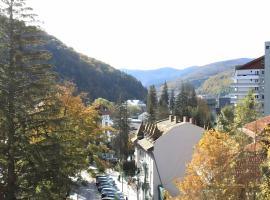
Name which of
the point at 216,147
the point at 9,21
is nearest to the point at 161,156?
the point at 216,147

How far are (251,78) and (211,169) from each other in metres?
108

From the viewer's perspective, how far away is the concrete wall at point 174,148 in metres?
46.5

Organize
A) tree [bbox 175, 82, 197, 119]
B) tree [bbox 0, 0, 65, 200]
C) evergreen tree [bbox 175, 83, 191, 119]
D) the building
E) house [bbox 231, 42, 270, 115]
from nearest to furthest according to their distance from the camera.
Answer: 1. tree [bbox 0, 0, 65, 200]
2. the building
3. evergreen tree [bbox 175, 83, 191, 119]
4. tree [bbox 175, 82, 197, 119]
5. house [bbox 231, 42, 270, 115]

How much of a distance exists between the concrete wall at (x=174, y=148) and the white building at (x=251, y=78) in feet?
272

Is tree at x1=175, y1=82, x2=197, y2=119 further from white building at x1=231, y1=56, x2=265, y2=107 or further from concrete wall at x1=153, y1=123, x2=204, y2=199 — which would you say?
concrete wall at x1=153, y1=123, x2=204, y2=199

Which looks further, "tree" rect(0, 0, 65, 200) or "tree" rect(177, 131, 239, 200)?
"tree" rect(177, 131, 239, 200)

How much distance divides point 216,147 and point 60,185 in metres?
8.58

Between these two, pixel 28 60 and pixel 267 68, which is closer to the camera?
pixel 28 60

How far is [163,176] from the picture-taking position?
47.0 metres

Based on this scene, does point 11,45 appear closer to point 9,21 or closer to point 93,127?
point 9,21

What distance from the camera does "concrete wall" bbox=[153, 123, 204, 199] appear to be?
46.5 m

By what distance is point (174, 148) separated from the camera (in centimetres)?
4675

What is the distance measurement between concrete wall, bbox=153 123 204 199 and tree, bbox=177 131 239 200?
19463 millimetres

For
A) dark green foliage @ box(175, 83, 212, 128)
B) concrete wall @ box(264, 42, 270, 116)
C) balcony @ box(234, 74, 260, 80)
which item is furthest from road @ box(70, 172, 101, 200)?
balcony @ box(234, 74, 260, 80)
